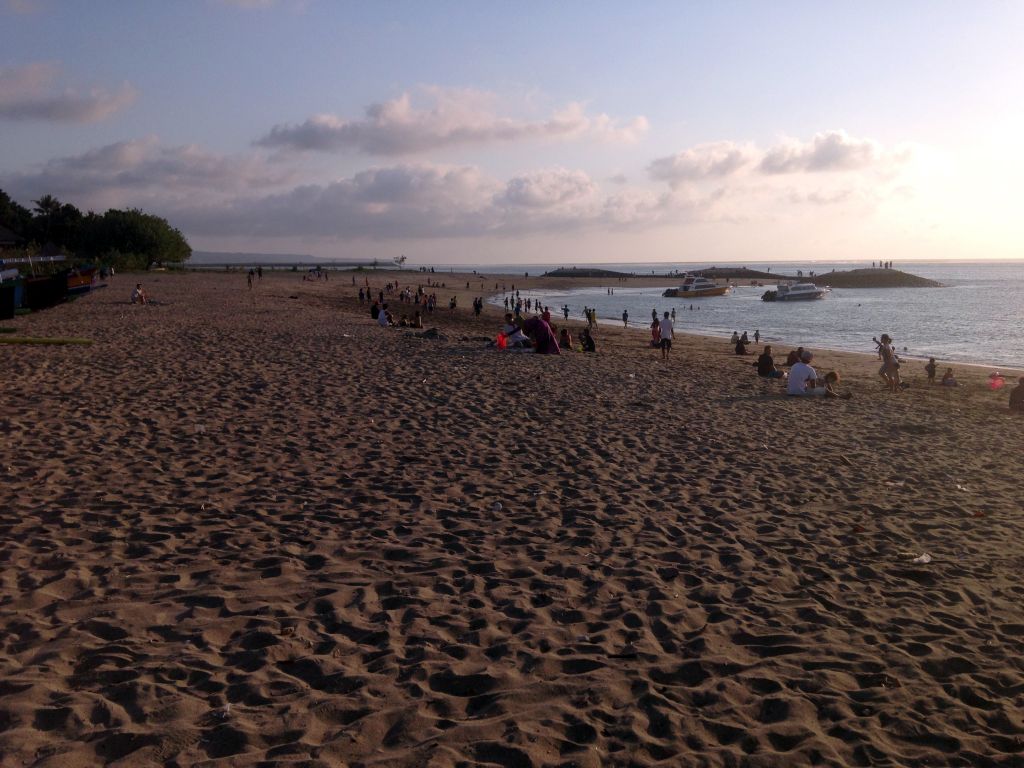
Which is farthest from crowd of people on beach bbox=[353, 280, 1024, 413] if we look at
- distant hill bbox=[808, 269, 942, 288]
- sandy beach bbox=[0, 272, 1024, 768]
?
distant hill bbox=[808, 269, 942, 288]

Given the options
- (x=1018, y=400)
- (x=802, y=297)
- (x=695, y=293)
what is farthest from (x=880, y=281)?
(x=1018, y=400)

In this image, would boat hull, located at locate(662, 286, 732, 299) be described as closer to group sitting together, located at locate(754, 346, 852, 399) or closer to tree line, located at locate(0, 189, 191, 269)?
tree line, located at locate(0, 189, 191, 269)

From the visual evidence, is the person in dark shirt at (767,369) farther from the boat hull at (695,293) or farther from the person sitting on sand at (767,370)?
the boat hull at (695,293)

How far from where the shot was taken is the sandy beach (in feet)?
12.5

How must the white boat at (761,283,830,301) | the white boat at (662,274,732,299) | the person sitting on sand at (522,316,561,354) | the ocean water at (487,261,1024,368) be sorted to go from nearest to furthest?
the person sitting on sand at (522,316,561,354), the ocean water at (487,261,1024,368), the white boat at (761,283,830,301), the white boat at (662,274,732,299)

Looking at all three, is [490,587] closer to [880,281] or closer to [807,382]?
[807,382]

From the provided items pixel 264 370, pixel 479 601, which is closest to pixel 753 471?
pixel 479 601

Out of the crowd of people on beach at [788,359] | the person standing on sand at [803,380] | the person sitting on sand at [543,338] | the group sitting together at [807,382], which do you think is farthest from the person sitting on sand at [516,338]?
the person standing on sand at [803,380]

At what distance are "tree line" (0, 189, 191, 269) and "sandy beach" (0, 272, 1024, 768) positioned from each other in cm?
7569

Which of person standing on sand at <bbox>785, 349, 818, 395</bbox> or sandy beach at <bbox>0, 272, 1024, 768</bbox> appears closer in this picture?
sandy beach at <bbox>0, 272, 1024, 768</bbox>

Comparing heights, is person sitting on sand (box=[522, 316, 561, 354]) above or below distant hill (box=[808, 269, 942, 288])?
below

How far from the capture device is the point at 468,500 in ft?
24.5

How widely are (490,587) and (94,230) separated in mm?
88762

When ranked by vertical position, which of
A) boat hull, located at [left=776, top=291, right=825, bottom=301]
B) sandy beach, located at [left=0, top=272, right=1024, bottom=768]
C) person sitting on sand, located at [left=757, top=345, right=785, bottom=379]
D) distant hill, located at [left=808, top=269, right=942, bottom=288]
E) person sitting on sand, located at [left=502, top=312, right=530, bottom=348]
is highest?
distant hill, located at [left=808, top=269, right=942, bottom=288]
